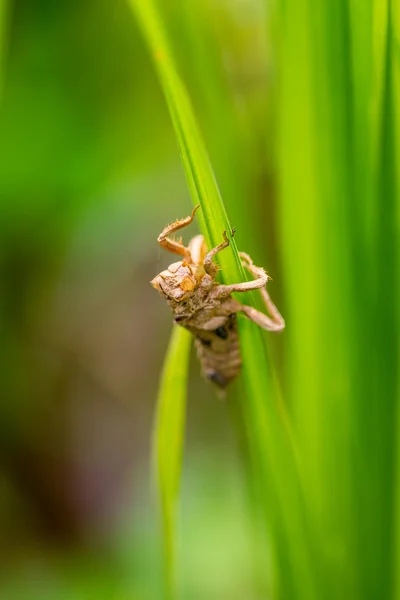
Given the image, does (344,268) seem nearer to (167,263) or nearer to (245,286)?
(245,286)

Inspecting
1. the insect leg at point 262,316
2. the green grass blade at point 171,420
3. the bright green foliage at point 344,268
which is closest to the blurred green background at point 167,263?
the bright green foliage at point 344,268

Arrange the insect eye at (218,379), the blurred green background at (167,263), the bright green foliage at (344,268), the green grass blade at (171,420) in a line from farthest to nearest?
the insect eye at (218,379) → the green grass blade at (171,420) → the blurred green background at (167,263) → the bright green foliage at (344,268)

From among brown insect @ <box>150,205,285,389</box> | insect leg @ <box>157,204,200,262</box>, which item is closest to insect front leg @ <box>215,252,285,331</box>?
brown insect @ <box>150,205,285,389</box>

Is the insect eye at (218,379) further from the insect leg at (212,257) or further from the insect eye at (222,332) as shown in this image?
the insect leg at (212,257)

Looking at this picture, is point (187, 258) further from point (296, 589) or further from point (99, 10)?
point (99, 10)

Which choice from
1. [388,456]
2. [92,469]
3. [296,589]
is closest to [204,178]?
[388,456]

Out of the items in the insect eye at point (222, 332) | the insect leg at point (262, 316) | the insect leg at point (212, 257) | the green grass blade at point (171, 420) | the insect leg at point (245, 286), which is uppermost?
the insect leg at point (212, 257)

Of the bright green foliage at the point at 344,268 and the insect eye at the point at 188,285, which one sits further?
the insect eye at the point at 188,285
